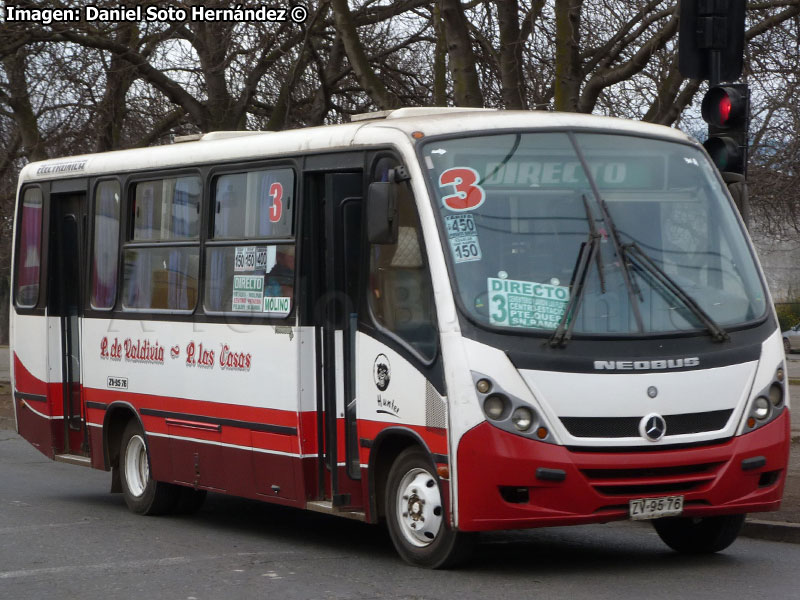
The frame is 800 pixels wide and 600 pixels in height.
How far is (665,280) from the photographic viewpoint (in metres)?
8.61

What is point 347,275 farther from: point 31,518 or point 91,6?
point 91,6

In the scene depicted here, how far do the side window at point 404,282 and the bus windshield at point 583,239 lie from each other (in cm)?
23


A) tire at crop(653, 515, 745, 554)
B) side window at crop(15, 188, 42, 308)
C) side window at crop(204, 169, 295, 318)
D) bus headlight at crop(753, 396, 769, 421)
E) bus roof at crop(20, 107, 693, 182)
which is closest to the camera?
bus headlight at crop(753, 396, 769, 421)

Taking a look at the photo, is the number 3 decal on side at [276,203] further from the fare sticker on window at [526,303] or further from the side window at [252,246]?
the fare sticker on window at [526,303]

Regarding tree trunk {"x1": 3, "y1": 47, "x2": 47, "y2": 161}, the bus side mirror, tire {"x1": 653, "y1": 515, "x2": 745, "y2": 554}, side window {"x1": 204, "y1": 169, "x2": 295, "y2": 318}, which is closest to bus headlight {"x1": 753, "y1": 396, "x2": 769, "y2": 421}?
tire {"x1": 653, "y1": 515, "x2": 745, "y2": 554}

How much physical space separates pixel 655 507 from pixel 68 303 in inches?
256

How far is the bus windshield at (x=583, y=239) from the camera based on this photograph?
329 inches

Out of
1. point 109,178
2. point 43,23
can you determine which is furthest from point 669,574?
point 43,23

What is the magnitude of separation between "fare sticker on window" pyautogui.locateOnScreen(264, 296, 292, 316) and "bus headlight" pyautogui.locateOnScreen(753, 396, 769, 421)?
3.03 m

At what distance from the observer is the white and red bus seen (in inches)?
320

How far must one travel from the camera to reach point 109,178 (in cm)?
1236

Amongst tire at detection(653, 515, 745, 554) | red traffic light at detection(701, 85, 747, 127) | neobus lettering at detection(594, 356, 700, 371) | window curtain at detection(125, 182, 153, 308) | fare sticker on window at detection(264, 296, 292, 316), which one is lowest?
tire at detection(653, 515, 745, 554)

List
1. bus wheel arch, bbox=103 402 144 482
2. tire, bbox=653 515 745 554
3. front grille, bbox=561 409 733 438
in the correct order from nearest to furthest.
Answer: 1. front grille, bbox=561 409 733 438
2. tire, bbox=653 515 745 554
3. bus wheel arch, bbox=103 402 144 482

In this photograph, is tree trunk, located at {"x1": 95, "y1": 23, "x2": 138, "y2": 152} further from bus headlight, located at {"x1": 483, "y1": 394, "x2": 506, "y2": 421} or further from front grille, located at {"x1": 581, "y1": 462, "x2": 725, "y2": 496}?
front grille, located at {"x1": 581, "y1": 462, "x2": 725, "y2": 496}
